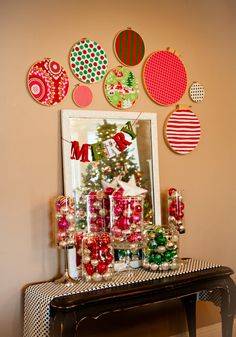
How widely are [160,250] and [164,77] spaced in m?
1.08

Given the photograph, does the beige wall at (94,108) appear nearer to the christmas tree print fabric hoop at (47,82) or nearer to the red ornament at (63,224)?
the christmas tree print fabric hoop at (47,82)

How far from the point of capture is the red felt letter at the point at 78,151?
2.41 m

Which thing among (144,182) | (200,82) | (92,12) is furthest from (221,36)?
(144,182)

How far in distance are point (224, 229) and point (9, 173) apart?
5.06ft

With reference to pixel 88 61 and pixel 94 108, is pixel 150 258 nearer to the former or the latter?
pixel 94 108

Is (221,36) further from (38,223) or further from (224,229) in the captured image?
(38,223)

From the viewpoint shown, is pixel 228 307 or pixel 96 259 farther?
pixel 228 307

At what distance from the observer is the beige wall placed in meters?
2.28

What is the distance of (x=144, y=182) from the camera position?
103 inches

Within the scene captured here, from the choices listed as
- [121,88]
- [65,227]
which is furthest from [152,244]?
[121,88]

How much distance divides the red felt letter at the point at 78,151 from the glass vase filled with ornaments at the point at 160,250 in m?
0.53

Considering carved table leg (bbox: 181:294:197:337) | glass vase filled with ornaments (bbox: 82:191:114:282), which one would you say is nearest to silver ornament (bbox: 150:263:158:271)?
glass vase filled with ornaments (bbox: 82:191:114:282)

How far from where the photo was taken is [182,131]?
2830 millimetres

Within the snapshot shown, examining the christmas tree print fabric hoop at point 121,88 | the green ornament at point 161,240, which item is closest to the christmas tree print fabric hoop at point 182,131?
the christmas tree print fabric hoop at point 121,88
